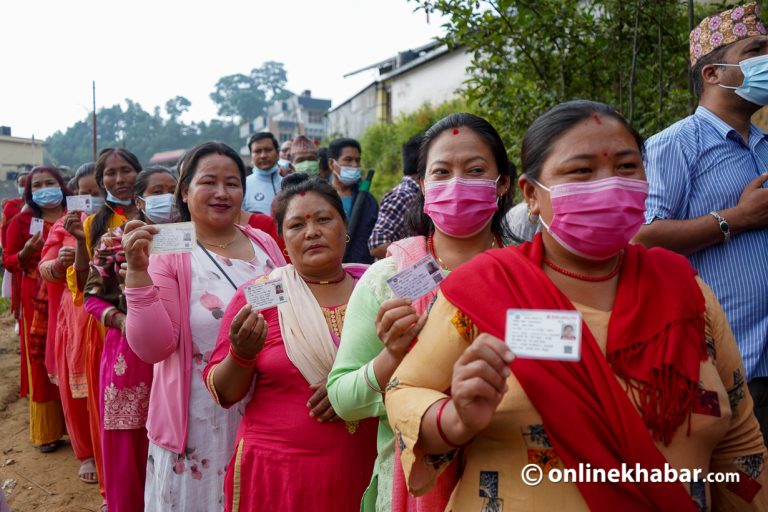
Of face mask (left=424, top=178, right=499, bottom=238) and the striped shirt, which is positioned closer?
face mask (left=424, top=178, right=499, bottom=238)

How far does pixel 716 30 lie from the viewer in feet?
9.43

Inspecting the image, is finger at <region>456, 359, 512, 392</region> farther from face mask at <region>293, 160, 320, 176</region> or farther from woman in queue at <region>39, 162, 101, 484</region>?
face mask at <region>293, 160, 320, 176</region>

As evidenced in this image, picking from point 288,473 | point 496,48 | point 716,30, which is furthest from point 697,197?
point 496,48

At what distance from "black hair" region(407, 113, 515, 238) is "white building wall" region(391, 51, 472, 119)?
1366cm

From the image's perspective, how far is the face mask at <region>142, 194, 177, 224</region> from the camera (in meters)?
3.76

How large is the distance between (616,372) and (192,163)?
2484 mm

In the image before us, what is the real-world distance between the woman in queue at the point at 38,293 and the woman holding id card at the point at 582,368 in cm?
567

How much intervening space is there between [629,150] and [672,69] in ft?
14.5

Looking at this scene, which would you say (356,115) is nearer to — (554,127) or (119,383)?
(119,383)

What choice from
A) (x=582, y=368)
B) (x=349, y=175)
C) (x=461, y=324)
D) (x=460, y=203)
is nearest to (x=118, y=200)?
(x=349, y=175)

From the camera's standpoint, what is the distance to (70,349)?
5.07 meters

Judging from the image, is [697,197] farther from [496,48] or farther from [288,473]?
[496,48]

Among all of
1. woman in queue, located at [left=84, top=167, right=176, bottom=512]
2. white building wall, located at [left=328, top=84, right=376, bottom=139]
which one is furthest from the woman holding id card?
white building wall, located at [left=328, top=84, right=376, bottom=139]

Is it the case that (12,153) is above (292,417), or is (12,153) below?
above
